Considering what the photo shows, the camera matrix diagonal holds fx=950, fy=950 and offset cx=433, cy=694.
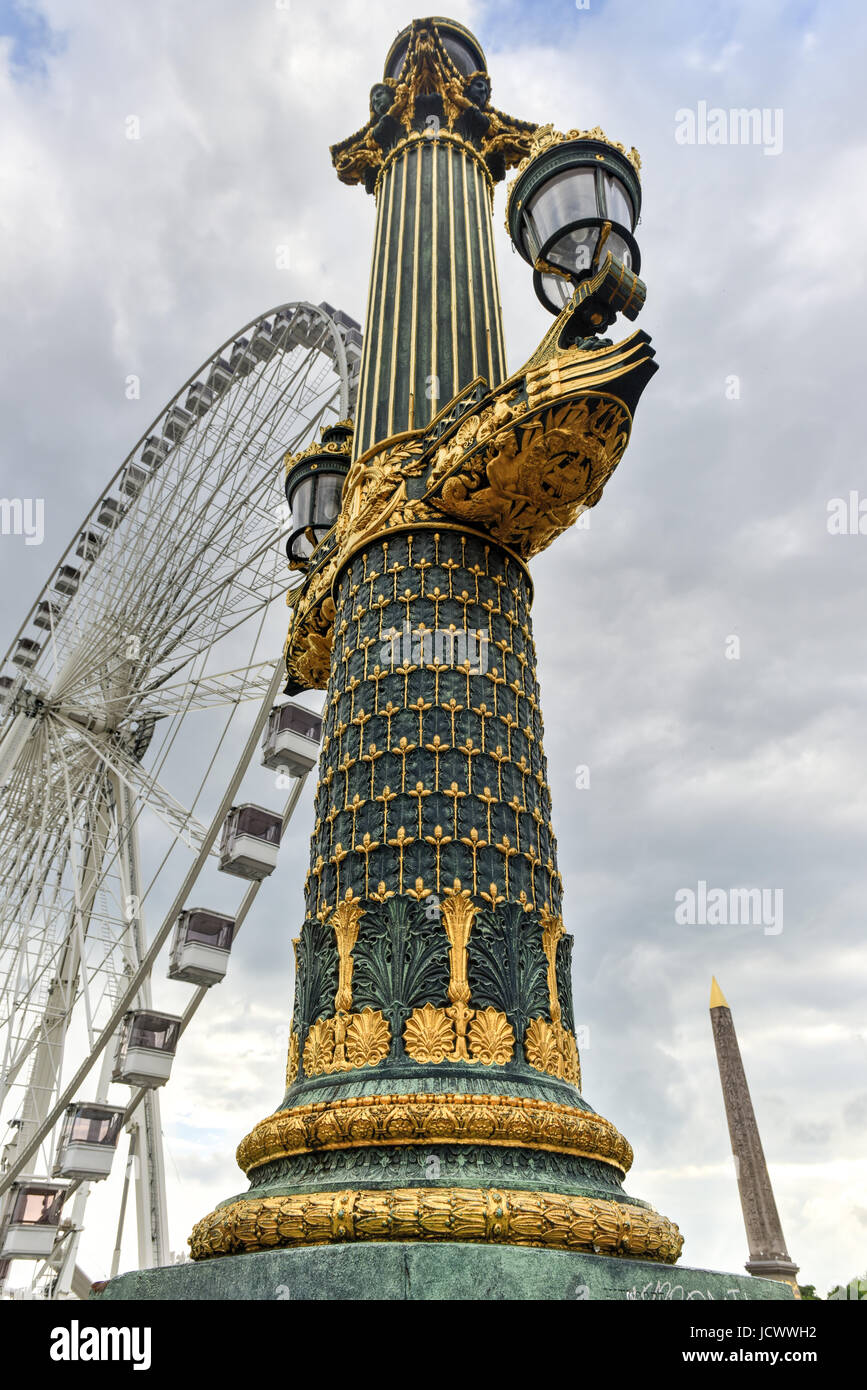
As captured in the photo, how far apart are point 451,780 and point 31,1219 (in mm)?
20857

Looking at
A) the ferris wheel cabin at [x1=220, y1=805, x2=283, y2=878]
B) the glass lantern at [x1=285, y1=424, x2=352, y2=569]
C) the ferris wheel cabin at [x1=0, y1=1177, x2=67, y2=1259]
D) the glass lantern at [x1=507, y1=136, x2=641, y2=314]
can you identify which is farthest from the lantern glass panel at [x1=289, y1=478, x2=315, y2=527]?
the ferris wheel cabin at [x1=0, y1=1177, x2=67, y2=1259]

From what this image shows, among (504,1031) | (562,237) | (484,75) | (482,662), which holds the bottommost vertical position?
(504,1031)

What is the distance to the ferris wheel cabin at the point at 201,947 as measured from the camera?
64.6 feet

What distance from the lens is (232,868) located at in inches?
792

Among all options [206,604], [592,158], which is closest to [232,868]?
[206,604]

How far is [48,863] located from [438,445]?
2261cm

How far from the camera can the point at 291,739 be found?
20375 millimetres

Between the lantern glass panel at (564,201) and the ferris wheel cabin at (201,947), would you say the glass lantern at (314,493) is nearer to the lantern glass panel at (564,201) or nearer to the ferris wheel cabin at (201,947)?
the lantern glass panel at (564,201)

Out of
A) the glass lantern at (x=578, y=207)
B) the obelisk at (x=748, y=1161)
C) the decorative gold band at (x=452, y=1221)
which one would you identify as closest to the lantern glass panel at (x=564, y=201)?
the glass lantern at (x=578, y=207)

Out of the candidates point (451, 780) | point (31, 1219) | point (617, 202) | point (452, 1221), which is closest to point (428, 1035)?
point (452, 1221)

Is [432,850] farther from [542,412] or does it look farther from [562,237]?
[562,237]

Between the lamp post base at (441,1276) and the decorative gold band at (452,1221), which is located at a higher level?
the decorative gold band at (452,1221)

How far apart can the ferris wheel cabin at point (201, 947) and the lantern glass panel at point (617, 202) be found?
16.5 metres
